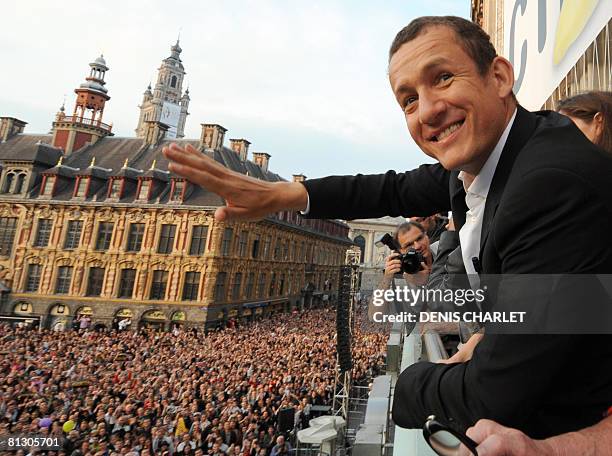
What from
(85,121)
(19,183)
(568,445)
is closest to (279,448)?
(568,445)

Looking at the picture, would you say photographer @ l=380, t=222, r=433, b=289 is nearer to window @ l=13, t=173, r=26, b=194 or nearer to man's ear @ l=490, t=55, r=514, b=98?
man's ear @ l=490, t=55, r=514, b=98

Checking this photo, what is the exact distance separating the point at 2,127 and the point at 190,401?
1397 inches

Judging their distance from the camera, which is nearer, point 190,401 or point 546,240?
point 546,240

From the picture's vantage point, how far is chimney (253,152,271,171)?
130 feet

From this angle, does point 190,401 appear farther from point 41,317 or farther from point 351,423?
point 41,317

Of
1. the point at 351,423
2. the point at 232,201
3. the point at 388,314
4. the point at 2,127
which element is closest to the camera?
the point at 232,201

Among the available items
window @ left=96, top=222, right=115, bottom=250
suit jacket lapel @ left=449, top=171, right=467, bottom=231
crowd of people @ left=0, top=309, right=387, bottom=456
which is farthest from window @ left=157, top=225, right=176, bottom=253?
suit jacket lapel @ left=449, top=171, right=467, bottom=231

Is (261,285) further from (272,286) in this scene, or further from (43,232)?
(43,232)

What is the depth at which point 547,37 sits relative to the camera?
20.3 feet

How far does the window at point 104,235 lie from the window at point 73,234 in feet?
4.81

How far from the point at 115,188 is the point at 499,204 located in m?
32.0

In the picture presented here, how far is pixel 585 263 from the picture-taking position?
774 mm

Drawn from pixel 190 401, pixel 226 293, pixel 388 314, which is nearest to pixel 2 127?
pixel 226 293

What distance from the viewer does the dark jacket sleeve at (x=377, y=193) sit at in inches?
67.7
